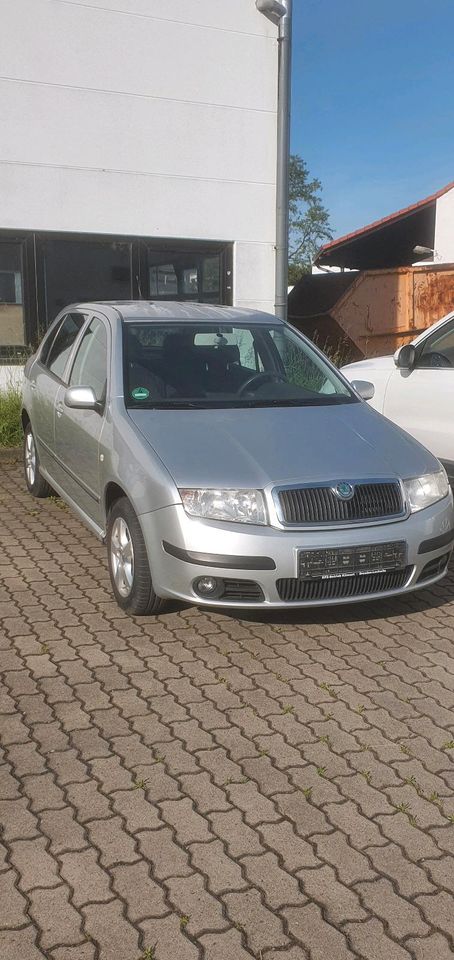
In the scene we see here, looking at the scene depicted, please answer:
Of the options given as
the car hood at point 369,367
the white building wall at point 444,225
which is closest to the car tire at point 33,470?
the car hood at point 369,367

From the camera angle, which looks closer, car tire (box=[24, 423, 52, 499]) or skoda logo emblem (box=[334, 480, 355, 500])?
skoda logo emblem (box=[334, 480, 355, 500])

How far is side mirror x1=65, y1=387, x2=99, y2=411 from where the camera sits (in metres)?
5.48

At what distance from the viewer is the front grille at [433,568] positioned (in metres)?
4.98

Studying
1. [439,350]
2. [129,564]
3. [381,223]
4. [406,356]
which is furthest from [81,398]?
[381,223]

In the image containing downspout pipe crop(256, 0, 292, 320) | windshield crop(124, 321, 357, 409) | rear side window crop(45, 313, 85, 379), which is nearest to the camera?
windshield crop(124, 321, 357, 409)

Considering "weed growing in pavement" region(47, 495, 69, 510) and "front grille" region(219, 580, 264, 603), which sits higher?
"front grille" region(219, 580, 264, 603)

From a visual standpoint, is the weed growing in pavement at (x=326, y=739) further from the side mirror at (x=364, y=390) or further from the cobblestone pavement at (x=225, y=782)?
the side mirror at (x=364, y=390)

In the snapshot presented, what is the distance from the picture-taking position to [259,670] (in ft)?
15.0

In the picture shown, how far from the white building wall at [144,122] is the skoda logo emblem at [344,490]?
7.22 metres

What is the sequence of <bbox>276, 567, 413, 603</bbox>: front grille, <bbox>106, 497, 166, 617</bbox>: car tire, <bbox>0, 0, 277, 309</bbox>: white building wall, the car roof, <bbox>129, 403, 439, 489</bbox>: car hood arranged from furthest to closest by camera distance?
<bbox>0, 0, 277, 309</bbox>: white building wall, the car roof, <bbox>106, 497, 166, 617</bbox>: car tire, <bbox>129, 403, 439, 489</bbox>: car hood, <bbox>276, 567, 413, 603</bbox>: front grille

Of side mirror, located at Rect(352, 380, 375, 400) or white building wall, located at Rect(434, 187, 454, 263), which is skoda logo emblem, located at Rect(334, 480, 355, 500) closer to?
side mirror, located at Rect(352, 380, 375, 400)

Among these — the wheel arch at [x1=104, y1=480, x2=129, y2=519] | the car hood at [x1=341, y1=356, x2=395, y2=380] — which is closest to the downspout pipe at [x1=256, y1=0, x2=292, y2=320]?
the car hood at [x1=341, y1=356, x2=395, y2=380]

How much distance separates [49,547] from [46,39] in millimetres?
6622

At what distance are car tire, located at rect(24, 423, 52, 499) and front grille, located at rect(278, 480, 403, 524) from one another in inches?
138
